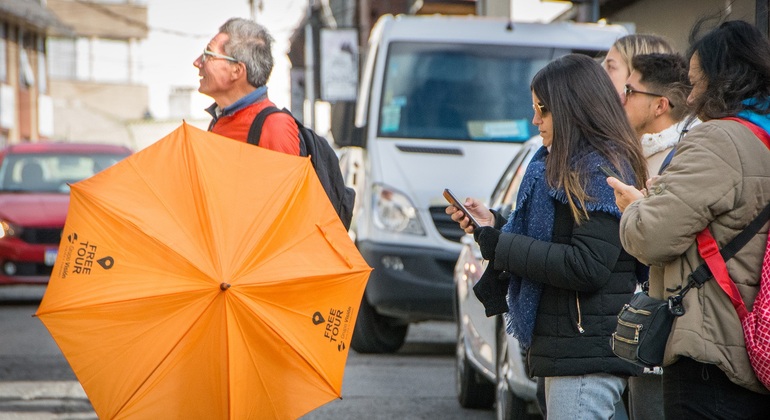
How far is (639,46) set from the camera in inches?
207

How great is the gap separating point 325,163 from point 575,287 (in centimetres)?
117

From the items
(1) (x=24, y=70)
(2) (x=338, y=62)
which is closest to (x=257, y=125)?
(2) (x=338, y=62)

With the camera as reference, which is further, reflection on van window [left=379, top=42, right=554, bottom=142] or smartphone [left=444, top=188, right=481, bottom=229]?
reflection on van window [left=379, top=42, right=554, bottom=142]

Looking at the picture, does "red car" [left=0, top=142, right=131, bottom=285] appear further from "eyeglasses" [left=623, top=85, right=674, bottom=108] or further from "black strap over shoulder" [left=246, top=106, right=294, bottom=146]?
"eyeglasses" [left=623, top=85, right=674, bottom=108]

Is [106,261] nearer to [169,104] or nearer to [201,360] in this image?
[201,360]

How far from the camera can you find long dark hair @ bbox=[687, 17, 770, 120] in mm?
3350

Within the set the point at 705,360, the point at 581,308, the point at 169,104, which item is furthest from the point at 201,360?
the point at 169,104

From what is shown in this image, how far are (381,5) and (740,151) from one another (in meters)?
32.6

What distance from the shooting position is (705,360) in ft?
10.6

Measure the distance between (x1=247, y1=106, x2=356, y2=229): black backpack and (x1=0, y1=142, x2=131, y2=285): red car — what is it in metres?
9.38

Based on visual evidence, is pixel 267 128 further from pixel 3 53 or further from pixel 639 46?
pixel 3 53

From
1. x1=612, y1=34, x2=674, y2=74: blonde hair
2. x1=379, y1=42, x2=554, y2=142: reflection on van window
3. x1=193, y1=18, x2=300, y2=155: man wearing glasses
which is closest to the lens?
x1=193, y1=18, x2=300, y2=155: man wearing glasses

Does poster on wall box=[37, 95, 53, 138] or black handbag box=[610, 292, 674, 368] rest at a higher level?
black handbag box=[610, 292, 674, 368]

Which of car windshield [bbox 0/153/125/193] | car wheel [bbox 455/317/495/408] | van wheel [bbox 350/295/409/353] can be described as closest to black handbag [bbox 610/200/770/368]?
car wheel [bbox 455/317/495/408]
